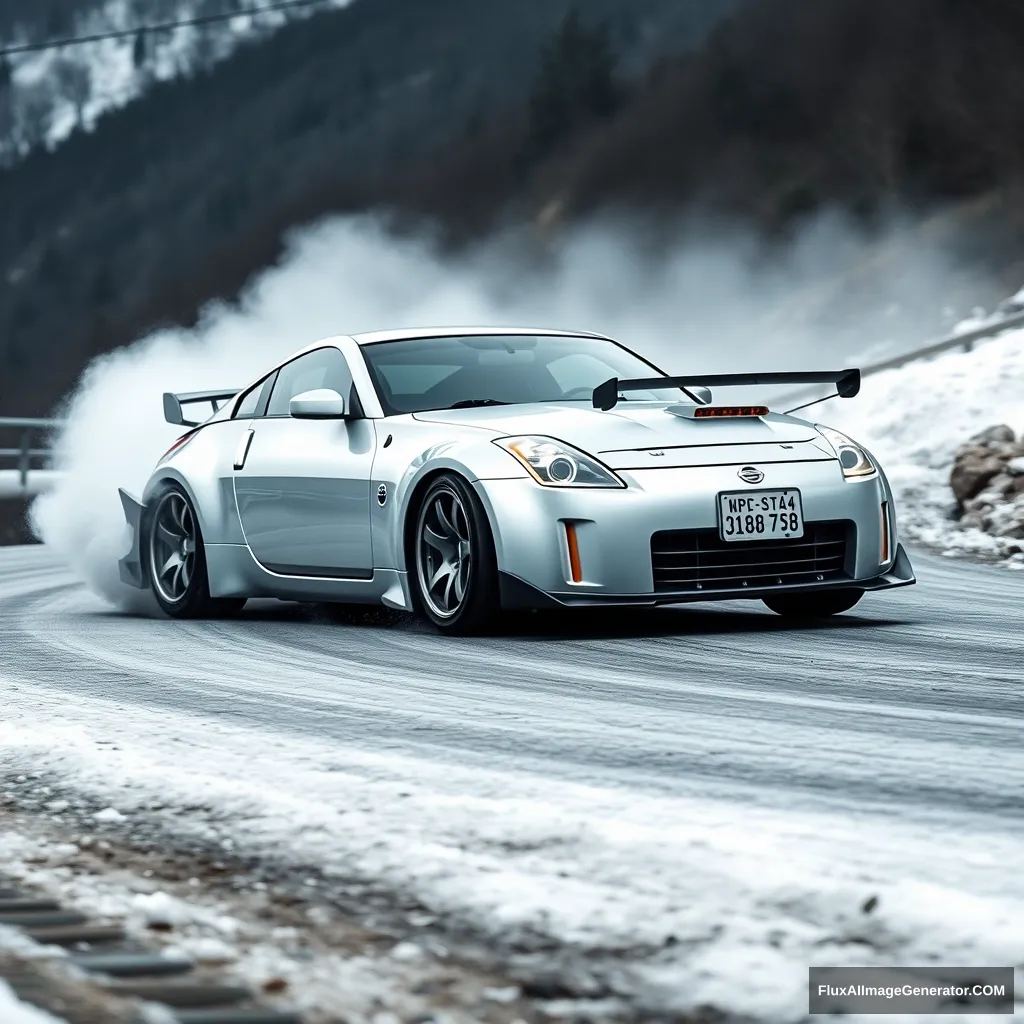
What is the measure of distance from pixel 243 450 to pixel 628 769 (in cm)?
479

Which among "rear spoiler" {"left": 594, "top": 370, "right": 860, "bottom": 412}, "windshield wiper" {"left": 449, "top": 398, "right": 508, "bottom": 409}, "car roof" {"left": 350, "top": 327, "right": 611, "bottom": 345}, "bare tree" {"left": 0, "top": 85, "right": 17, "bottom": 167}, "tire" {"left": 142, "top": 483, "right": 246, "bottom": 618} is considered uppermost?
"bare tree" {"left": 0, "top": 85, "right": 17, "bottom": 167}

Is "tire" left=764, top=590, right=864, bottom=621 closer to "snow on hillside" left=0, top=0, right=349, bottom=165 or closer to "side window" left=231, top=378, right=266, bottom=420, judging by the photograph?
"side window" left=231, top=378, right=266, bottom=420

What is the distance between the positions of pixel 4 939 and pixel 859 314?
37129 mm

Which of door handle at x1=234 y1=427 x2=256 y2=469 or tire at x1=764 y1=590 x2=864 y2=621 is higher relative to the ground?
door handle at x1=234 y1=427 x2=256 y2=469

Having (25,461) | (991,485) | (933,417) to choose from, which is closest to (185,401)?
(991,485)

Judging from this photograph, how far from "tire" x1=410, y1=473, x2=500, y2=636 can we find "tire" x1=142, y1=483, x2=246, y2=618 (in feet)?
5.51

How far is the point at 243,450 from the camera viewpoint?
29.1ft

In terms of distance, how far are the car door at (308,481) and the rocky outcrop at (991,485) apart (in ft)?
16.2

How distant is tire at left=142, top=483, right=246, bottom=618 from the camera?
29.8 ft

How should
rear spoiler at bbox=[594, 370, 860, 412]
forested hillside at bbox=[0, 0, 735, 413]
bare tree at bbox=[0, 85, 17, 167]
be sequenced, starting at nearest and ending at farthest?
rear spoiler at bbox=[594, 370, 860, 412] < forested hillside at bbox=[0, 0, 735, 413] < bare tree at bbox=[0, 85, 17, 167]

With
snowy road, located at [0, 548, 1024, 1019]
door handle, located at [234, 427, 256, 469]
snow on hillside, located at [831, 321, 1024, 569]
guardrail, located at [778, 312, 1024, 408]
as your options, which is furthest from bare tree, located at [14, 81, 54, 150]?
snowy road, located at [0, 548, 1024, 1019]

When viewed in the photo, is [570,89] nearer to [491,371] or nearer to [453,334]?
[453,334]

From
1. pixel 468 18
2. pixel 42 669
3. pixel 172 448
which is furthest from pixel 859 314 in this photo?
pixel 468 18

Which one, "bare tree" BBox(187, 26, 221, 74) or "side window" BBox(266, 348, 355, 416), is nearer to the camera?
"side window" BBox(266, 348, 355, 416)
